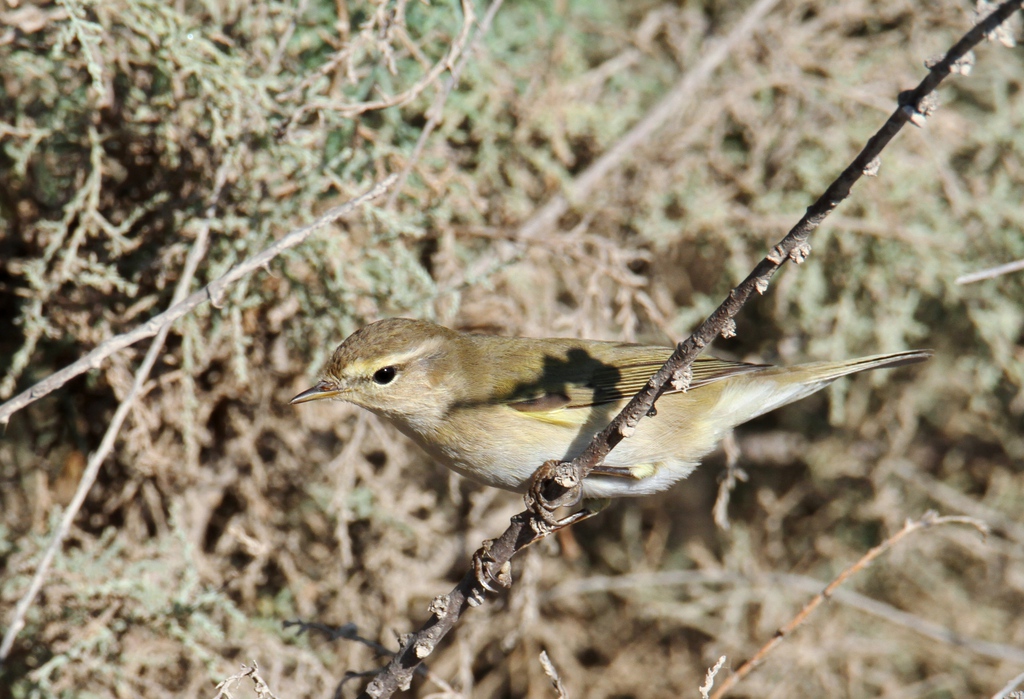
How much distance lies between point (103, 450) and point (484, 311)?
1.59 meters

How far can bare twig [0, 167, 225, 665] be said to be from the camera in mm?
2383

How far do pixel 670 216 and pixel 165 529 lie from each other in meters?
2.45

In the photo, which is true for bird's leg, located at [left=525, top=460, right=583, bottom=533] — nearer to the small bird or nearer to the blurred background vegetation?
the small bird

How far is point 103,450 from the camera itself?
2.58 m

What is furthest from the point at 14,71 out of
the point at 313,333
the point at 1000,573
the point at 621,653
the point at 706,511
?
the point at 1000,573

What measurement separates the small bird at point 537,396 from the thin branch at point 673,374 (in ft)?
0.99

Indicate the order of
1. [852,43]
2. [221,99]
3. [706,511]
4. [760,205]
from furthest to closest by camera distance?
[706,511], [852,43], [760,205], [221,99]

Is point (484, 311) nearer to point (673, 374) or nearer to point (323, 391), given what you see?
point (323, 391)

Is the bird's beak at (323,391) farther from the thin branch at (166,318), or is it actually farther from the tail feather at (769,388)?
the tail feather at (769,388)

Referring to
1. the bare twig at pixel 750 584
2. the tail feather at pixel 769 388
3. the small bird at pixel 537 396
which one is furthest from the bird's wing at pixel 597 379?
the bare twig at pixel 750 584

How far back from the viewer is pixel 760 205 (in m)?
4.01

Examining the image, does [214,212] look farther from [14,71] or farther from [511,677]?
[511,677]

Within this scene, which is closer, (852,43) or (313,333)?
(313,333)

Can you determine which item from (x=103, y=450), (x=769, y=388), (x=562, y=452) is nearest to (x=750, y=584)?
(x=769, y=388)
